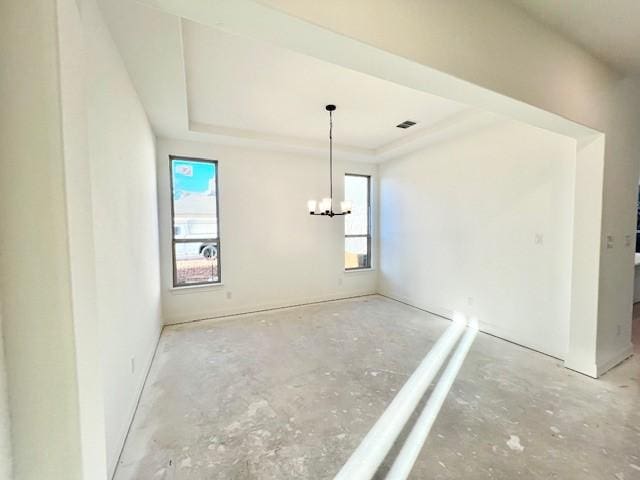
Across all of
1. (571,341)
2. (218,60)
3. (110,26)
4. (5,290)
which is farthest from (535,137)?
(5,290)

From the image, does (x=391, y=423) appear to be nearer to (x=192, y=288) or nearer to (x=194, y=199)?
(x=192, y=288)

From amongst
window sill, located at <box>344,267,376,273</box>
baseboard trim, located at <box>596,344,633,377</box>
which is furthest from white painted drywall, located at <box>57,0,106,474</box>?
window sill, located at <box>344,267,376,273</box>

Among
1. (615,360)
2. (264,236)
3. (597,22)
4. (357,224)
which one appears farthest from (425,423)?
(357,224)

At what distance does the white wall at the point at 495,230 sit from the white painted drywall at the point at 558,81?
34 cm

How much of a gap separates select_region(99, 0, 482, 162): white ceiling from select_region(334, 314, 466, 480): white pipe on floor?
9.24 ft

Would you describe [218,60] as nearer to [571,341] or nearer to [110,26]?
[110,26]

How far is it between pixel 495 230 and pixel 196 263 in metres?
4.29

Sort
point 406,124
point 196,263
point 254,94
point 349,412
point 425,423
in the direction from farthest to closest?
point 196,263 < point 406,124 < point 254,94 < point 349,412 < point 425,423

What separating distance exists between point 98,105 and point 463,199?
4.08 meters

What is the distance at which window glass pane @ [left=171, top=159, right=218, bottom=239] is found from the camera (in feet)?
13.7

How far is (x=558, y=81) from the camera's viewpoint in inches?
81.8

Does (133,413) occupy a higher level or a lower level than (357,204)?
lower

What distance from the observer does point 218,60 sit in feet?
7.68

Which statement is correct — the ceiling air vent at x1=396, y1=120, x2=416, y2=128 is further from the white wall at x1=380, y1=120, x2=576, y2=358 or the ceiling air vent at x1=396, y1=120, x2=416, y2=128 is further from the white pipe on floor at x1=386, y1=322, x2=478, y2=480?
the white pipe on floor at x1=386, y1=322, x2=478, y2=480
